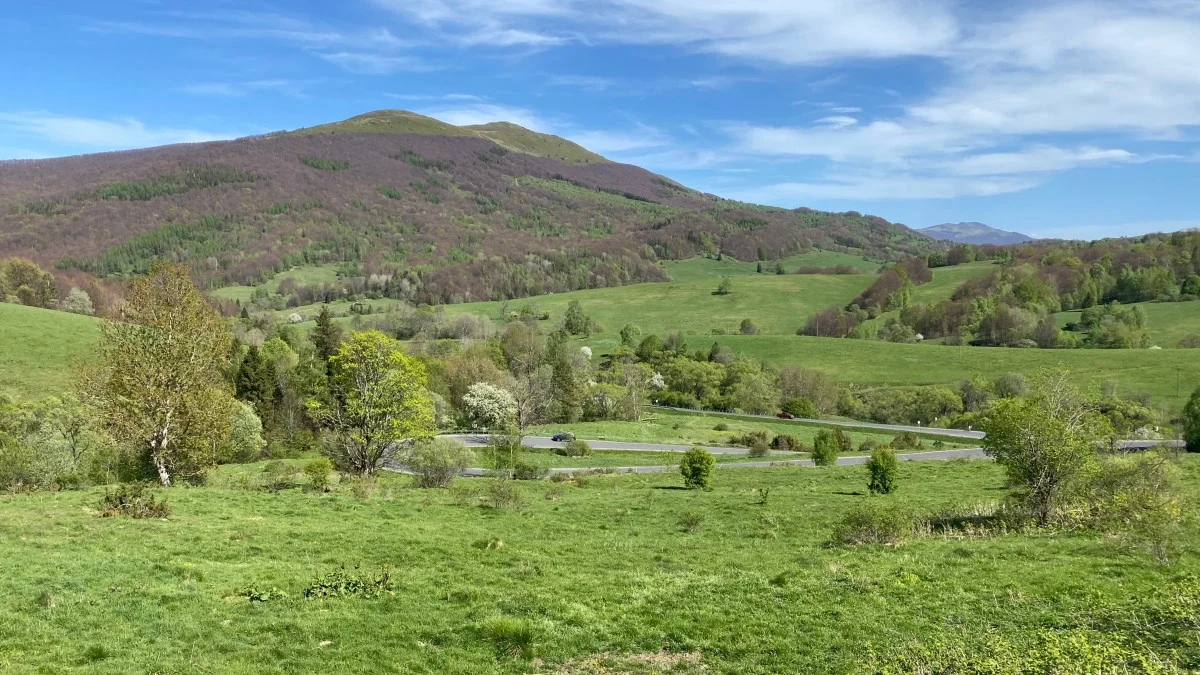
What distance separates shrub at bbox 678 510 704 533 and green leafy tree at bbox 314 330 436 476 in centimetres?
1857

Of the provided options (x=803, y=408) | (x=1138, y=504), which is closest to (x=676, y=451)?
(x=803, y=408)

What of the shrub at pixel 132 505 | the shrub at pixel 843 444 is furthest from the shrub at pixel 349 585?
the shrub at pixel 843 444

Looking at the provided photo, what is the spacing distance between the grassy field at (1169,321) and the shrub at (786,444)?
106 metres

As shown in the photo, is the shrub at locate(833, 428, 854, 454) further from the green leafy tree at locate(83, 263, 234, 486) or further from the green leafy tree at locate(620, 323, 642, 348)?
the green leafy tree at locate(620, 323, 642, 348)

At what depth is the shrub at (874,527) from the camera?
2380 cm

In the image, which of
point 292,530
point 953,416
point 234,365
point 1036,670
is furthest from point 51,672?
point 953,416

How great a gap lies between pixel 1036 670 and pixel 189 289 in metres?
39.1

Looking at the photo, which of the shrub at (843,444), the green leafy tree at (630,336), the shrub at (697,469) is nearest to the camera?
the shrub at (697,469)

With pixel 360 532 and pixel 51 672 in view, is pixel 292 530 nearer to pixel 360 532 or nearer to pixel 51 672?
pixel 360 532

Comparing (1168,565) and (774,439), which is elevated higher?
(1168,565)

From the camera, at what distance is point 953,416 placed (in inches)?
3851

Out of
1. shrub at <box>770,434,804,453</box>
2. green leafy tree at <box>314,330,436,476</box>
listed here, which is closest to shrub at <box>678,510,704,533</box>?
green leafy tree at <box>314,330,436,476</box>

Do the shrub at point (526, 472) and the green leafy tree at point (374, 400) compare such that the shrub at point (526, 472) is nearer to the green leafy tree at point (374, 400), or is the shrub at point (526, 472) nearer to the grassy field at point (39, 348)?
the green leafy tree at point (374, 400)

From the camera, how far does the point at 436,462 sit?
40.7 meters
